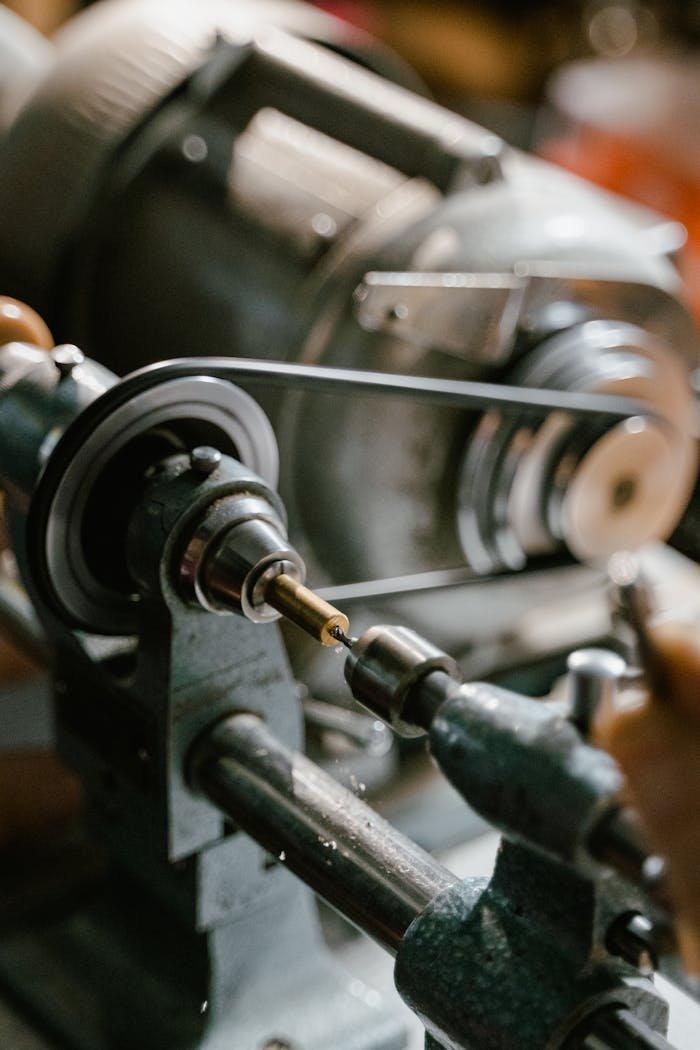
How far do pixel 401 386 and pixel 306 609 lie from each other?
0.21 metres

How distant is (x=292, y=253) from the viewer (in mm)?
824

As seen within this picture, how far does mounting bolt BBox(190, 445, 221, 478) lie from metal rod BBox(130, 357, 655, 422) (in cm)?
4

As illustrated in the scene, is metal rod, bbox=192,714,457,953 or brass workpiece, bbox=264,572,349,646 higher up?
brass workpiece, bbox=264,572,349,646

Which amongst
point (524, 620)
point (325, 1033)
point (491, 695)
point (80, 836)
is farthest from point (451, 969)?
point (524, 620)

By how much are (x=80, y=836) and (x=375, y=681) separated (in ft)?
1.43

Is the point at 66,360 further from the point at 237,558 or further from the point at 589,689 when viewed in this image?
the point at 589,689

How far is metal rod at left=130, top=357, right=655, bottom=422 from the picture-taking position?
0.54 meters

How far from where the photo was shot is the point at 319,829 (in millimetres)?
484

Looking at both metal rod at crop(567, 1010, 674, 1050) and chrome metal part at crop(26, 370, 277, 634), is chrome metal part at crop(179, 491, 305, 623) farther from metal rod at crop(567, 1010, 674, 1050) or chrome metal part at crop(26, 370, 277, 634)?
metal rod at crop(567, 1010, 674, 1050)

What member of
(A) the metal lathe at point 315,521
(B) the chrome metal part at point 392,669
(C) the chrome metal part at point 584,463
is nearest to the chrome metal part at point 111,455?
(A) the metal lathe at point 315,521

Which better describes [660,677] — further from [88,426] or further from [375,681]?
[88,426]

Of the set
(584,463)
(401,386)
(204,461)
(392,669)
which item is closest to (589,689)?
(392,669)

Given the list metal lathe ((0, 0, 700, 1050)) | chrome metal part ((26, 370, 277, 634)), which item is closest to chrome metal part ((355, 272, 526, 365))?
metal lathe ((0, 0, 700, 1050))

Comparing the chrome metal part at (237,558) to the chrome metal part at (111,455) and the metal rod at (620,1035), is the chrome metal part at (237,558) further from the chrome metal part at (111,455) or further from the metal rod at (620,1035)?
the metal rod at (620,1035)
